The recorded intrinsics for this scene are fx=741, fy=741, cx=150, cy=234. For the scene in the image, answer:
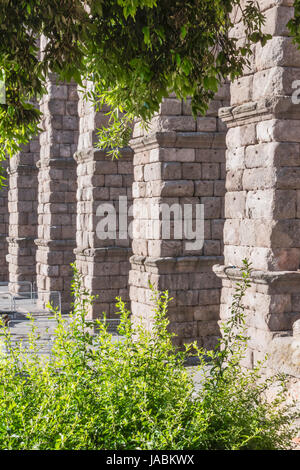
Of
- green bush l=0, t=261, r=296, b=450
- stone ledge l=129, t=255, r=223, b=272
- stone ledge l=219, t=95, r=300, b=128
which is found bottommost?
green bush l=0, t=261, r=296, b=450

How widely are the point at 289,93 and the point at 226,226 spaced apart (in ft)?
6.45

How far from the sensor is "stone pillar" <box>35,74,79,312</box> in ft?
62.2

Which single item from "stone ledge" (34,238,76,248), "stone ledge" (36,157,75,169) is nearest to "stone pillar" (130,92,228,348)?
Answer: "stone ledge" (36,157,75,169)

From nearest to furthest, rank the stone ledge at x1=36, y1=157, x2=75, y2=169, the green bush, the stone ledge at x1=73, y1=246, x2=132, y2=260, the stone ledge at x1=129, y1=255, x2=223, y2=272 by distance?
1. the green bush
2. the stone ledge at x1=129, y1=255, x2=223, y2=272
3. the stone ledge at x1=73, y1=246, x2=132, y2=260
4. the stone ledge at x1=36, y1=157, x2=75, y2=169

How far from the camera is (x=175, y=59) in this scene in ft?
22.5

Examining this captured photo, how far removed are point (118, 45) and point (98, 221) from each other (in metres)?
9.28

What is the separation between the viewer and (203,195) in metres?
12.7

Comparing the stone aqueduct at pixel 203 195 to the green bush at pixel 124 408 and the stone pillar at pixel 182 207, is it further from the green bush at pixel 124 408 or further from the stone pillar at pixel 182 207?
the green bush at pixel 124 408

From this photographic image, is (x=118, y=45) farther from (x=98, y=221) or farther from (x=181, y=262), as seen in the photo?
(x=98, y=221)

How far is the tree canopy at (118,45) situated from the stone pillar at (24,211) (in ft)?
50.4

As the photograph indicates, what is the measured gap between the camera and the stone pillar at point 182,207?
1246cm

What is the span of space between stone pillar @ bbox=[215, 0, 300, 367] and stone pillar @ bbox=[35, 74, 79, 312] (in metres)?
10.1

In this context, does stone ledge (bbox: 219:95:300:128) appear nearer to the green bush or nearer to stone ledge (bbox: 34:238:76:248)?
the green bush

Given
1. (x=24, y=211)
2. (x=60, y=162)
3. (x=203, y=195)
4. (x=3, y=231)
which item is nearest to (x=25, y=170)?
(x=24, y=211)
